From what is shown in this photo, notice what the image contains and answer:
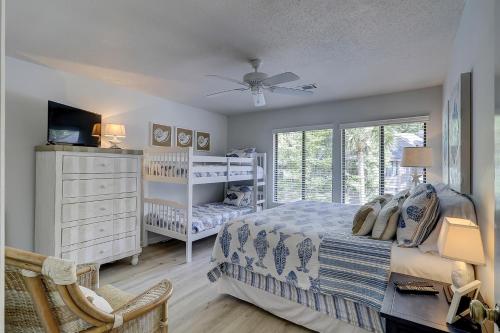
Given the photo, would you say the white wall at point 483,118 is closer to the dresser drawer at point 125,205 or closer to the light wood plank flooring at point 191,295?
the light wood plank flooring at point 191,295

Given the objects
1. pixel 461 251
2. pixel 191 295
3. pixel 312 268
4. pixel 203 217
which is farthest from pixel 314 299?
pixel 203 217

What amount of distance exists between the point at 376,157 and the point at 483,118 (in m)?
2.92

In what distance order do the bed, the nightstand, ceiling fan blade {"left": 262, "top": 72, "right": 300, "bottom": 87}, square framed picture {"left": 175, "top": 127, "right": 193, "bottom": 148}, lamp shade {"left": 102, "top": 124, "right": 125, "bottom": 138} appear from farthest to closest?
square framed picture {"left": 175, "top": 127, "right": 193, "bottom": 148} → lamp shade {"left": 102, "top": 124, "right": 125, "bottom": 138} → ceiling fan blade {"left": 262, "top": 72, "right": 300, "bottom": 87} → the bed → the nightstand

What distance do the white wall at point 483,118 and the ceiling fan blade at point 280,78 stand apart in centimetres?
125

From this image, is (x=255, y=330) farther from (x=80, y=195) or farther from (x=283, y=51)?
(x=283, y=51)

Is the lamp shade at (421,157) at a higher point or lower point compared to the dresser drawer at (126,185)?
higher

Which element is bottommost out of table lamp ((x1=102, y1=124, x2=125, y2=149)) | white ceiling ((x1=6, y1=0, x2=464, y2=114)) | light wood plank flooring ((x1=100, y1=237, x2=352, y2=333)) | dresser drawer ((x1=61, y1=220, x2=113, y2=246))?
light wood plank flooring ((x1=100, y1=237, x2=352, y2=333))

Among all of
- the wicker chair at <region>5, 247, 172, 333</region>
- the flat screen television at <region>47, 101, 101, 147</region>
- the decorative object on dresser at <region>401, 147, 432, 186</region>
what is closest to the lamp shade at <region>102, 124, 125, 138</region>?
the flat screen television at <region>47, 101, 101, 147</region>

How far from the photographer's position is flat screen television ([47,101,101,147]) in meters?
2.88

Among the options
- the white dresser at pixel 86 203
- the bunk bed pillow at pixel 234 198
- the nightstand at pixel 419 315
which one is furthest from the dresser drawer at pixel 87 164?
the nightstand at pixel 419 315

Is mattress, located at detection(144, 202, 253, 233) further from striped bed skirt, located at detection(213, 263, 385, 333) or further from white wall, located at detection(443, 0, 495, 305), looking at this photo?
white wall, located at detection(443, 0, 495, 305)

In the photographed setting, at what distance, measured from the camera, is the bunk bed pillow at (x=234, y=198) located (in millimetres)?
4833

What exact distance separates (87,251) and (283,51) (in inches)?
115

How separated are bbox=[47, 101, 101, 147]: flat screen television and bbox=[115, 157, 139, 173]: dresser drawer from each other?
1.56 feet
